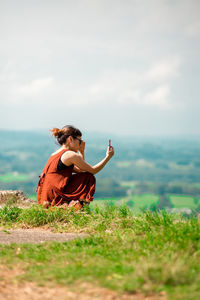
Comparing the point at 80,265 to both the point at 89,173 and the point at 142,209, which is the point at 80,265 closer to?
the point at 142,209

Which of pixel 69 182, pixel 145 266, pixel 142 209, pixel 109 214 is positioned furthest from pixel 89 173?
pixel 145 266

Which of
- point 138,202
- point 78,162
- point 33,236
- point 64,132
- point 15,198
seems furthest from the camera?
point 138,202

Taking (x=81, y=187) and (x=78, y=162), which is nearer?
(x=78, y=162)

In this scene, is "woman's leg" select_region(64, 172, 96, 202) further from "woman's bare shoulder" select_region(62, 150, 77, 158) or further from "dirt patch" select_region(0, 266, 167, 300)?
"dirt patch" select_region(0, 266, 167, 300)

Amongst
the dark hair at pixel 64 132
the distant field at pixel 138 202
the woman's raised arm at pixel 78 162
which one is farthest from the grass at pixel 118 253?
the dark hair at pixel 64 132

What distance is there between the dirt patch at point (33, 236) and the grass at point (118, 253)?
323 mm

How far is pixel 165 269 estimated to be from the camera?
366 centimetres

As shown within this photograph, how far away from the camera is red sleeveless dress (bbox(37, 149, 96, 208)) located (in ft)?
24.8

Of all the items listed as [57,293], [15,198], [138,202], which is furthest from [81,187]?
[138,202]

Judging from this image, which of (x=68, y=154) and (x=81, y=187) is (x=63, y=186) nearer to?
(x=81, y=187)

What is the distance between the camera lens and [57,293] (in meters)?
3.60

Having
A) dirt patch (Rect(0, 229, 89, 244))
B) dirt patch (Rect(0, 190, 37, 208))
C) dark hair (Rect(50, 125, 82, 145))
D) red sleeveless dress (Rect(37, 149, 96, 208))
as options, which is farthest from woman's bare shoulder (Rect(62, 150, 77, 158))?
dirt patch (Rect(0, 190, 37, 208))

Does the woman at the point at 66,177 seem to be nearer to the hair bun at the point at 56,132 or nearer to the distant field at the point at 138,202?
the hair bun at the point at 56,132

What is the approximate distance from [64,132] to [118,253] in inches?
145
